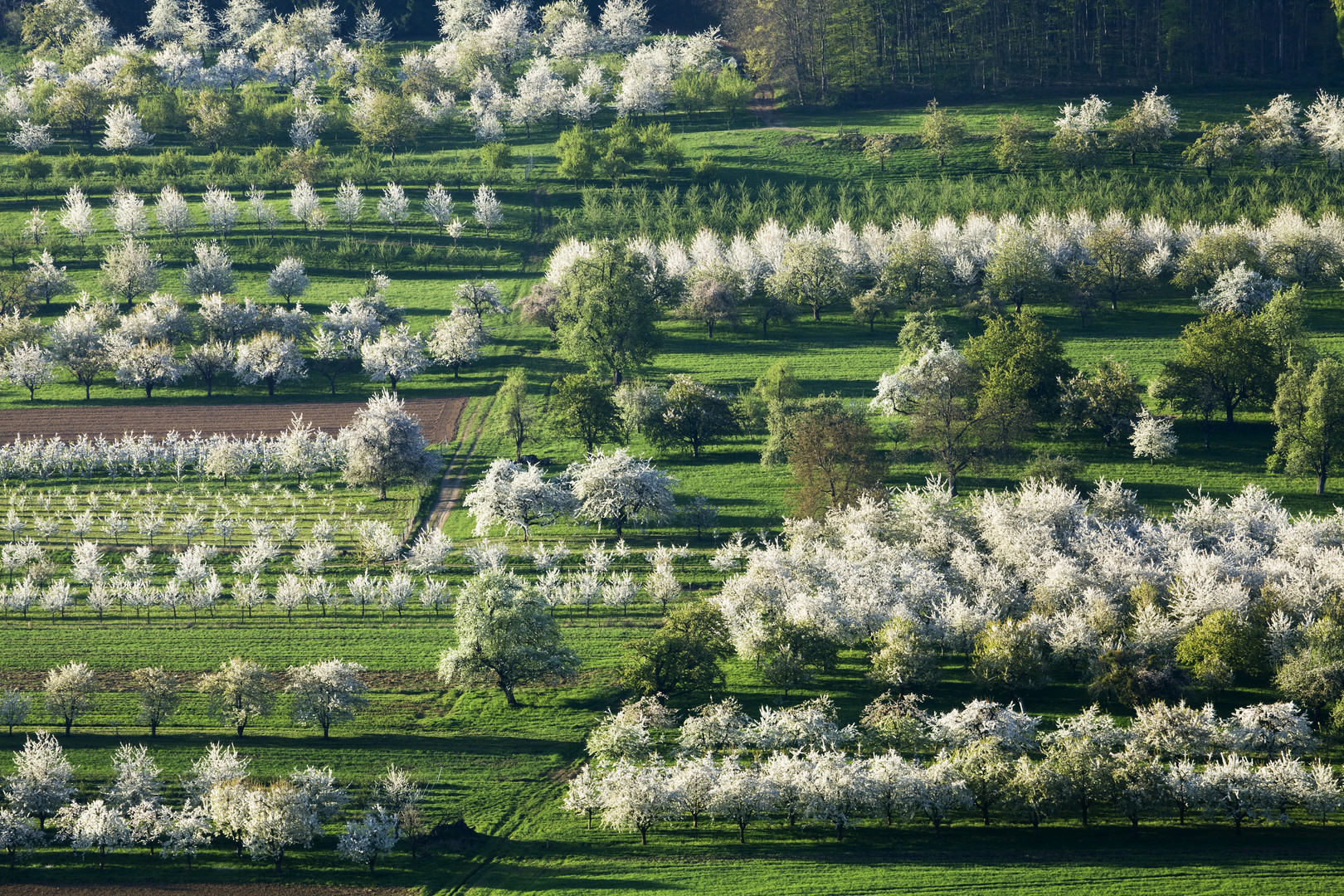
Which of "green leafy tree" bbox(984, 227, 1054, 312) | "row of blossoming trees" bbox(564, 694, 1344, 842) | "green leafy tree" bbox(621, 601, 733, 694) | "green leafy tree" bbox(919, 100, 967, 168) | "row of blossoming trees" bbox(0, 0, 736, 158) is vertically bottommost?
"row of blossoming trees" bbox(564, 694, 1344, 842)

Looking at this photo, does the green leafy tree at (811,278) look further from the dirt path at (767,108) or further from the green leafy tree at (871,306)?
the dirt path at (767,108)

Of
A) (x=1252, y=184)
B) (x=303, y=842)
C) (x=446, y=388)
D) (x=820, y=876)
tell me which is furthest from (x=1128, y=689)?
(x=1252, y=184)

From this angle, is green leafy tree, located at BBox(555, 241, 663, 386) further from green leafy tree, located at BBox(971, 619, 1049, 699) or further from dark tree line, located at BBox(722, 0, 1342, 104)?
dark tree line, located at BBox(722, 0, 1342, 104)

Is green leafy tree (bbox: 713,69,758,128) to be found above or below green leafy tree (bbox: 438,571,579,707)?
above

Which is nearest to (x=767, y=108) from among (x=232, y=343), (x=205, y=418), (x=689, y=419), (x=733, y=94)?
(x=733, y=94)

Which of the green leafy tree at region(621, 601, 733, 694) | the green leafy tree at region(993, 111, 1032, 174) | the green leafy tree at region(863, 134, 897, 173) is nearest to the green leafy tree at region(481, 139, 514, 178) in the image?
the green leafy tree at region(863, 134, 897, 173)

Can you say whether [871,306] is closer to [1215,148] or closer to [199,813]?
[1215,148]
